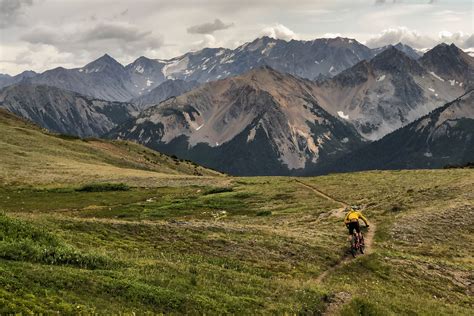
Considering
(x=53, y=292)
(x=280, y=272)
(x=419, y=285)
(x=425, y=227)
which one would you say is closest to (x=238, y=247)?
(x=280, y=272)

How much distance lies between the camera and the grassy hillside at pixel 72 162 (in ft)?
319

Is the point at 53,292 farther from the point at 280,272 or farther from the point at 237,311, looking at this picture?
the point at 280,272

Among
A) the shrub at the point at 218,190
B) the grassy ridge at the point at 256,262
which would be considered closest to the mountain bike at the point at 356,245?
the grassy ridge at the point at 256,262

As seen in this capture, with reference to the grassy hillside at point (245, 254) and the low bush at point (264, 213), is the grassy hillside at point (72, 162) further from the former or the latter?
the low bush at point (264, 213)

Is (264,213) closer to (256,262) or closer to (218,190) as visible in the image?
(218,190)

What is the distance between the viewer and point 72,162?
12150 centimetres

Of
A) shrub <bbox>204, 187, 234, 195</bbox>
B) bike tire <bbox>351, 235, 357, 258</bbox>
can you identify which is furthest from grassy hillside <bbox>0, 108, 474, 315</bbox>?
shrub <bbox>204, 187, 234, 195</bbox>

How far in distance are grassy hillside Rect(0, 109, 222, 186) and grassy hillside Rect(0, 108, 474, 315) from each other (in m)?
19.4

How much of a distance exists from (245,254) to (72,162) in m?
96.5

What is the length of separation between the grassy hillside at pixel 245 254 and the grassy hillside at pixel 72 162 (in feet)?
63.6

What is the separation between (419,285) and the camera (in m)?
34.6

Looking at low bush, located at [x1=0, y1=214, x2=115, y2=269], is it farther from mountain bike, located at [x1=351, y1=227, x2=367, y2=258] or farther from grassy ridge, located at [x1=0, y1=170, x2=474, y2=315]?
mountain bike, located at [x1=351, y1=227, x2=367, y2=258]

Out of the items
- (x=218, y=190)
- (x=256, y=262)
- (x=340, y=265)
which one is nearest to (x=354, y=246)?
(x=340, y=265)

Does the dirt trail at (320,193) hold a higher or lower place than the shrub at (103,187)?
higher
